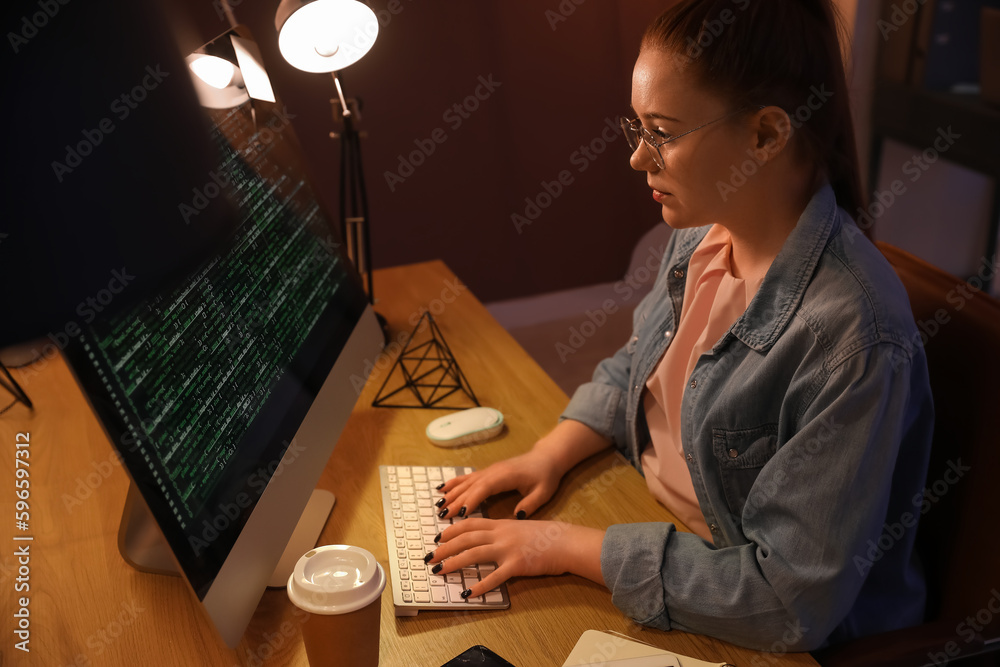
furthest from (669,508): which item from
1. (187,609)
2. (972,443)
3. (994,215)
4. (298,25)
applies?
(994,215)

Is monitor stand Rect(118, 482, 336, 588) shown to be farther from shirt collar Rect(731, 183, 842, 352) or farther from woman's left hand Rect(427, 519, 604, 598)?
shirt collar Rect(731, 183, 842, 352)

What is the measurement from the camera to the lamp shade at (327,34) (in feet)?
4.16

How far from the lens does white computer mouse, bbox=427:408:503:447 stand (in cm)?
120

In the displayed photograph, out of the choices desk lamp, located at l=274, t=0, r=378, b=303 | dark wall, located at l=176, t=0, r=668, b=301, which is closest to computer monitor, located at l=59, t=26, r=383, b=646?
desk lamp, located at l=274, t=0, r=378, b=303

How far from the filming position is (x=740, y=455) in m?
0.96

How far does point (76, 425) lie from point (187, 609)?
537 millimetres

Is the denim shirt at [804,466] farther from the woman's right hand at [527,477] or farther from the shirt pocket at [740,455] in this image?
the woman's right hand at [527,477]

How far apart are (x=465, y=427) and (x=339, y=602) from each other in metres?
0.55

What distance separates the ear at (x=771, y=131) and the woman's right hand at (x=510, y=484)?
0.49m

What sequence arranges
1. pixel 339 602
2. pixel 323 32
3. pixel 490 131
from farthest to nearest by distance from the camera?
pixel 490 131 → pixel 323 32 → pixel 339 602

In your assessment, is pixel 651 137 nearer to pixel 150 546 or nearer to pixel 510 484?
pixel 510 484

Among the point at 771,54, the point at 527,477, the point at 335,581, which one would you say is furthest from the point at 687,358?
the point at 335,581

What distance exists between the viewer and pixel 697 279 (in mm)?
1167

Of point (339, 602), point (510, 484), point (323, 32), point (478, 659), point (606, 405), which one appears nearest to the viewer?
point (339, 602)
